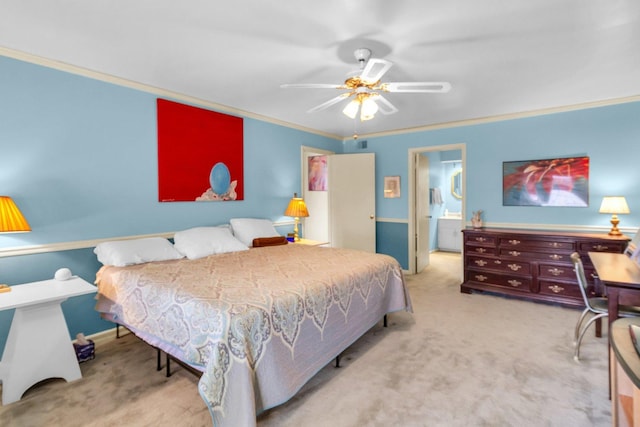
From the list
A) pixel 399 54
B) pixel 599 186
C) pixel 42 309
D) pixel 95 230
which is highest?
pixel 399 54

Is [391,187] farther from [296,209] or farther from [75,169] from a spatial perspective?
[75,169]

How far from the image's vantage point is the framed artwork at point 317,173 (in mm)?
6016

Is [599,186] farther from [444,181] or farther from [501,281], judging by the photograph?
[444,181]

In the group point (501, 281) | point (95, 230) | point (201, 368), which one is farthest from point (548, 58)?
point (95, 230)

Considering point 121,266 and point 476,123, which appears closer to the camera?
point 121,266

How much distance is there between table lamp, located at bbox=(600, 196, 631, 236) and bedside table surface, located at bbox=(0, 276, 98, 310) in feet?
16.2

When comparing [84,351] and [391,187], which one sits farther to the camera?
[391,187]

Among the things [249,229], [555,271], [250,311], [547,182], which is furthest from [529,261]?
[250,311]

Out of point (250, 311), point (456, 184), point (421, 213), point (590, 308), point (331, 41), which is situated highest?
point (331, 41)

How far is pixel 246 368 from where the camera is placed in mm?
1539

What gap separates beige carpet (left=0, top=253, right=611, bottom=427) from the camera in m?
1.83

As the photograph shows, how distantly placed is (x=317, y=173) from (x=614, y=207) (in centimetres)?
431

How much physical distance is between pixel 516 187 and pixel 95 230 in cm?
493

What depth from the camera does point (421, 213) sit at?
5406 mm
